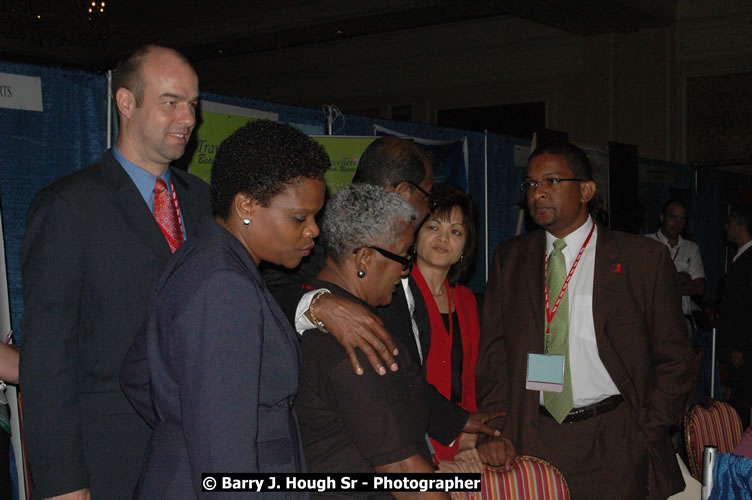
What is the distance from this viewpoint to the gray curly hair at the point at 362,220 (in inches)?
74.6

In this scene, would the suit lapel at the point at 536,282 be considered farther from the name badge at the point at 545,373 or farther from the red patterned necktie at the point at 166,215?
the red patterned necktie at the point at 166,215

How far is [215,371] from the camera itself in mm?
1304

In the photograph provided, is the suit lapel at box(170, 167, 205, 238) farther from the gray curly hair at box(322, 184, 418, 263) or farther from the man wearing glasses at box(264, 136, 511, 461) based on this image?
the gray curly hair at box(322, 184, 418, 263)

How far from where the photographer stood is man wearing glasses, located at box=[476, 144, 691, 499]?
9.17 feet

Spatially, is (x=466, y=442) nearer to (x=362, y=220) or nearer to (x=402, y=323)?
(x=402, y=323)

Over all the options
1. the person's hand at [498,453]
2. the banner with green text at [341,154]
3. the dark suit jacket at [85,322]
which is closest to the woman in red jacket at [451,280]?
the person's hand at [498,453]

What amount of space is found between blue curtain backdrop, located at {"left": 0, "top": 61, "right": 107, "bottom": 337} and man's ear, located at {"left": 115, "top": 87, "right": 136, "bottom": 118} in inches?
34.7

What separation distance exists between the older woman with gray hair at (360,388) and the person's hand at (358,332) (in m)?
0.02

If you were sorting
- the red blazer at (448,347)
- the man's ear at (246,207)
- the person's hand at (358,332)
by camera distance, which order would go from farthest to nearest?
the red blazer at (448,347) → the person's hand at (358,332) → the man's ear at (246,207)

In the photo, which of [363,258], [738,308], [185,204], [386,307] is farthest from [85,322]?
[738,308]

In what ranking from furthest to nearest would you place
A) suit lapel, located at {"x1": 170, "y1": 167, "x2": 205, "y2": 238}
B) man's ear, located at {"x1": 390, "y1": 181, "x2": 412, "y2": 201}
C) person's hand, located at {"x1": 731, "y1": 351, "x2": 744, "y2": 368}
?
person's hand, located at {"x1": 731, "y1": 351, "x2": 744, "y2": 368} → man's ear, located at {"x1": 390, "y1": 181, "x2": 412, "y2": 201} → suit lapel, located at {"x1": 170, "y1": 167, "x2": 205, "y2": 238}

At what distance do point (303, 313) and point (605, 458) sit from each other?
1.52 meters

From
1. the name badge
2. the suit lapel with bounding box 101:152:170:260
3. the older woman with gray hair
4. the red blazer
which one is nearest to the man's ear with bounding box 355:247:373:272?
the older woman with gray hair

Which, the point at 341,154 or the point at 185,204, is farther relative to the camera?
the point at 341,154
